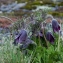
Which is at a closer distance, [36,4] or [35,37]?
[35,37]

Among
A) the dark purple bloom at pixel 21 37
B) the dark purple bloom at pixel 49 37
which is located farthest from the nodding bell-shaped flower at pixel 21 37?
the dark purple bloom at pixel 49 37

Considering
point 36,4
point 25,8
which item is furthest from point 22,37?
point 36,4

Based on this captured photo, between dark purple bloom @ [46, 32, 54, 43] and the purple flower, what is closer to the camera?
dark purple bloom @ [46, 32, 54, 43]

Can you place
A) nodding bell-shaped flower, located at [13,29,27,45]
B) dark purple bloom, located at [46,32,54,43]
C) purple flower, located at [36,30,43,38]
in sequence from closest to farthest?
1. nodding bell-shaped flower, located at [13,29,27,45]
2. dark purple bloom, located at [46,32,54,43]
3. purple flower, located at [36,30,43,38]

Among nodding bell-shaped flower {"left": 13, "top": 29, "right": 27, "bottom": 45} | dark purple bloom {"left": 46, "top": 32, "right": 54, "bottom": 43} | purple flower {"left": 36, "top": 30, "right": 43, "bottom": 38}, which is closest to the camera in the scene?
nodding bell-shaped flower {"left": 13, "top": 29, "right": 27, "bottom": 45}

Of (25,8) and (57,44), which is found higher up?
(57,44)

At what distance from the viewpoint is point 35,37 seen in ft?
15.4

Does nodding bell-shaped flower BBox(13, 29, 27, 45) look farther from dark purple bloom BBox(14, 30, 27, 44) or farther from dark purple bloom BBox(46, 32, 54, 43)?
dark purple bloom BBox(46, 32, 54, 43)

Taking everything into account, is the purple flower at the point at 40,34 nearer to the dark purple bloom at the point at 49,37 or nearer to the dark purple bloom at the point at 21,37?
the dark purple bloom at the point at 49,37

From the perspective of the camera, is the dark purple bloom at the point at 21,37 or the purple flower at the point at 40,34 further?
the purple flower at the point at 40,34

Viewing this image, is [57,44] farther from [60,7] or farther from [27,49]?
[60,7]

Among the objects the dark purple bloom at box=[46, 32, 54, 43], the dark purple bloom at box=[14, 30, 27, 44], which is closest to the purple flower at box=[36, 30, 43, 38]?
the dark purple bloom at box=[46, 32, 54, 43]

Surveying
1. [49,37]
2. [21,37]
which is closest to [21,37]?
[21,37]

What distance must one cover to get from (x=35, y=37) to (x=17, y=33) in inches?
9.9
